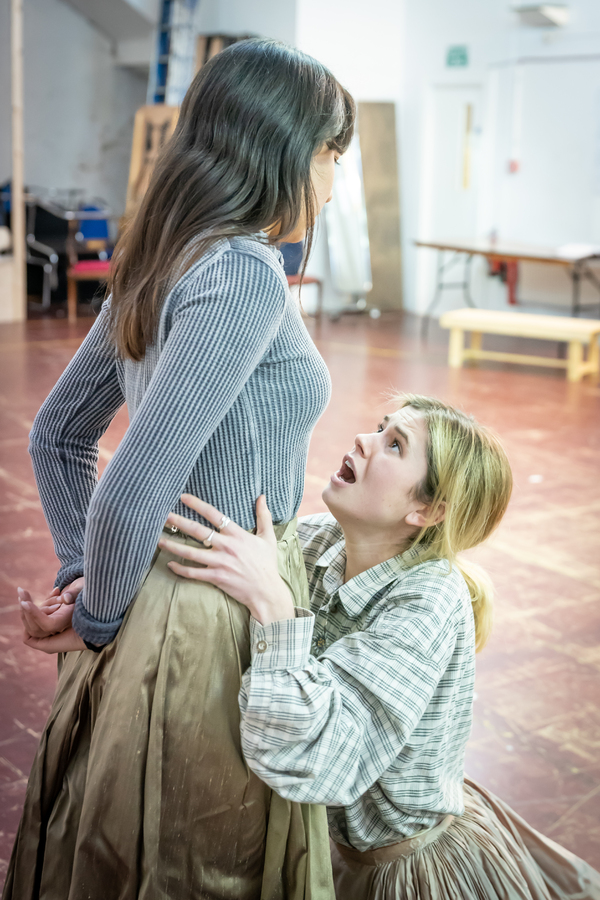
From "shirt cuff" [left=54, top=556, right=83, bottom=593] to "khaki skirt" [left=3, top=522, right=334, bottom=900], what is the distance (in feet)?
0.39

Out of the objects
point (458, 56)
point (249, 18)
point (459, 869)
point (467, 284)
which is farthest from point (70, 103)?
point (459, 869)

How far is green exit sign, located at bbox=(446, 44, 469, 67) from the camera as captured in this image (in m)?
9.99

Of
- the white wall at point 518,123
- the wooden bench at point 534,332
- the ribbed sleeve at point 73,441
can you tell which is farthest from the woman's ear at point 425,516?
the white wall at point 518,123

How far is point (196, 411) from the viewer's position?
40.1 inches

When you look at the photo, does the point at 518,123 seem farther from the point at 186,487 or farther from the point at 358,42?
the point at 186,487

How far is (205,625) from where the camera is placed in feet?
3.90

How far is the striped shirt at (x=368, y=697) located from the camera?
1192 millimetres

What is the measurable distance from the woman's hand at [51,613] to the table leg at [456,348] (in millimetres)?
6665

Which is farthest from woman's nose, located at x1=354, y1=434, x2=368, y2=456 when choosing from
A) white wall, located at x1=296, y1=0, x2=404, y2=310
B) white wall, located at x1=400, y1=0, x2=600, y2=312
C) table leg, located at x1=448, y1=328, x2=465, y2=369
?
white wall, located at x1=296, y1=0, x2=404, y2=310

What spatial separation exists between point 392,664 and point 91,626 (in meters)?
0.43

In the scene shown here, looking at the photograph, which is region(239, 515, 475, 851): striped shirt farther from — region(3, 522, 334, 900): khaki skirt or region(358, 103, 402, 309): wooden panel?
region(358, 103, 402, 309): wooden panel

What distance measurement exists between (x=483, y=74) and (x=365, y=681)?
32.2 feet

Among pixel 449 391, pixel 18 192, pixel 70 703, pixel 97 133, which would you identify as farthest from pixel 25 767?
pixel 97 133

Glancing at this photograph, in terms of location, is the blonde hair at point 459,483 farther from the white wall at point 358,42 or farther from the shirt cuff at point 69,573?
the white wall at point 358,42
